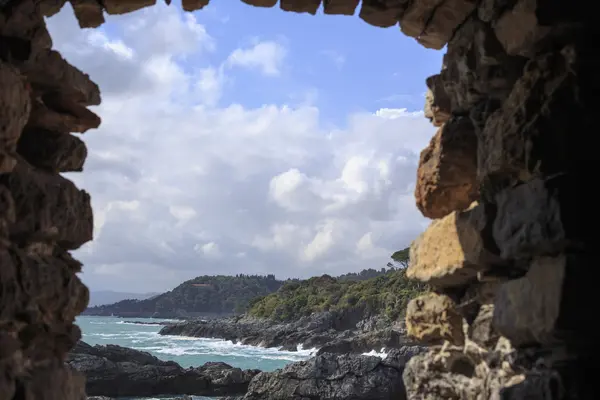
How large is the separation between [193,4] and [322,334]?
3675cm

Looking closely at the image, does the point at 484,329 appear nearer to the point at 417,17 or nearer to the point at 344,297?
the point at 417,17

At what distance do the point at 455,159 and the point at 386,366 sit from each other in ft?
47.7

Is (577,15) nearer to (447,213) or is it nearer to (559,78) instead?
(559,78)

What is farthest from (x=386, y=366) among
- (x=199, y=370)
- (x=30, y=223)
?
(x=30, y=223)

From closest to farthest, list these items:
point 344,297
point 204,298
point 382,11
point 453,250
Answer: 1. point 453,250
2. point 382,11
3. point 344,297
4. point 204,298

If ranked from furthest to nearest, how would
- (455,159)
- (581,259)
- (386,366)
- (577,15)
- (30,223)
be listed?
1. (386,366)
2. (455,159)
3. (30,223)
4. (577,15)
5. (581,259)

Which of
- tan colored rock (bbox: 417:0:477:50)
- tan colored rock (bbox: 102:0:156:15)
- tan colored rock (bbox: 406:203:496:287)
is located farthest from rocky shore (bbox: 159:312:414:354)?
tan colored rock (bbox: 102:0:156:15)

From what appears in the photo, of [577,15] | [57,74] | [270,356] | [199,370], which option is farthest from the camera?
[270,356]

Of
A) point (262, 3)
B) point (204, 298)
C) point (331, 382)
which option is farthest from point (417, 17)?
point (204, 298)

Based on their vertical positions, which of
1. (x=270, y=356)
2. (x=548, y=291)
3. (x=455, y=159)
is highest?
(x=455, y=159)

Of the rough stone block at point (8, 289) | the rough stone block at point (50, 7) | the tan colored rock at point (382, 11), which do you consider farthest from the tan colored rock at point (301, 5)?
the rough stone block at point (8, 289)

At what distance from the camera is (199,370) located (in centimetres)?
2362

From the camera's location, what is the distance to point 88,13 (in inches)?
138

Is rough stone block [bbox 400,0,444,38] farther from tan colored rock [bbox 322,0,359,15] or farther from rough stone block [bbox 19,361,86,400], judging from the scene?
rough stone block [bbox 19,361,86,400]
